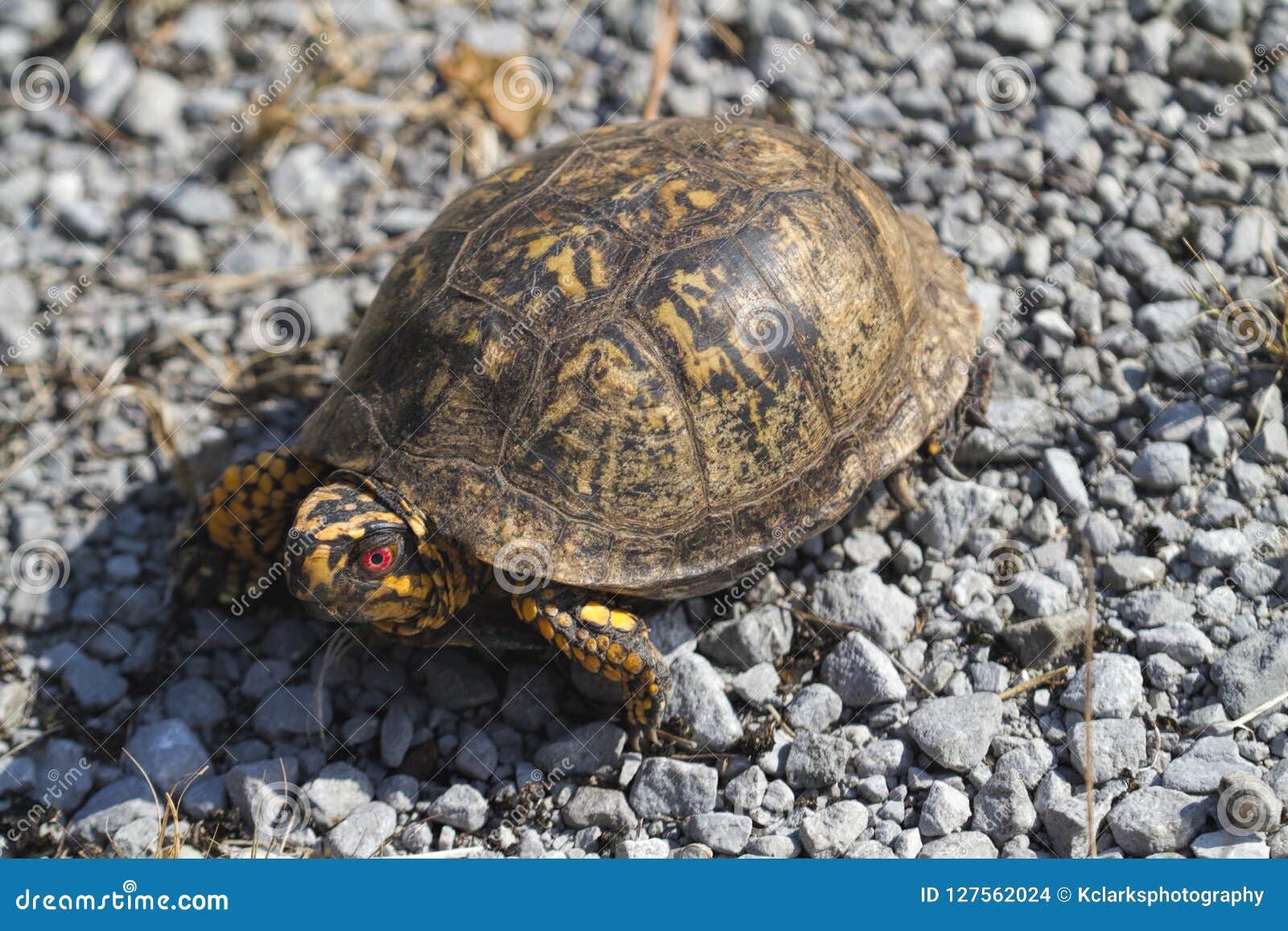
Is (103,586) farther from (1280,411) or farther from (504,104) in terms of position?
(1280,411)

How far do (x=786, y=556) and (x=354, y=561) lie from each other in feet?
5.27

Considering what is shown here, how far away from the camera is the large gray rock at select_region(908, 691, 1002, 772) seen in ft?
11.1

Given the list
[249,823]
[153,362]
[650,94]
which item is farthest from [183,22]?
[249,823]

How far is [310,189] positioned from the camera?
5.37m

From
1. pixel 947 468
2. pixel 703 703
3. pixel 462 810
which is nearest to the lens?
pixel 462 810

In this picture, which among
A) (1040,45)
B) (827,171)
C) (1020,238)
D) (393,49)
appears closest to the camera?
(827,171)

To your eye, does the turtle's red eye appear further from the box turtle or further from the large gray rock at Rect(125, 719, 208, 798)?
the large gray rock at Rect(125, 719, 208, 798)

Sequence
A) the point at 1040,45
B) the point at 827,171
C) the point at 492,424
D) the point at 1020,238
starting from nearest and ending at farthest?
the point at 492,424 → the point at 827,171 → the point at 1020,238 → the point at 1040,45

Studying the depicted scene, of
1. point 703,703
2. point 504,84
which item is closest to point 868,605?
point 703,703

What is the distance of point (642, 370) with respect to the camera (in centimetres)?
339

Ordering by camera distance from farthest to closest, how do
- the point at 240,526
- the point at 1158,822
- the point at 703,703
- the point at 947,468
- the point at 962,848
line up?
the point at 947,468 → the point at 240,526 → the point at 703,703 → the point at 962,848 → the point at 1158,822

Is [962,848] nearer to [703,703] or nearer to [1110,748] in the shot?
[1110,748]

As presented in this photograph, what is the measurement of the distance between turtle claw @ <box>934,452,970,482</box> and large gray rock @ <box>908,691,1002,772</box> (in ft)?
3.00

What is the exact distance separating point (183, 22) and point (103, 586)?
336cm
